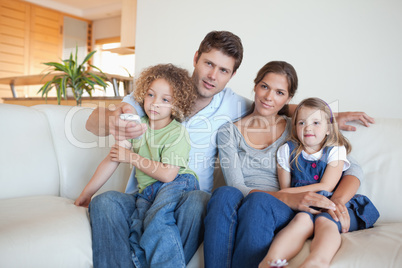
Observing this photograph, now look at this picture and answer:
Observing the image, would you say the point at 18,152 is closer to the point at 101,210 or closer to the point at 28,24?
the point at 101,210

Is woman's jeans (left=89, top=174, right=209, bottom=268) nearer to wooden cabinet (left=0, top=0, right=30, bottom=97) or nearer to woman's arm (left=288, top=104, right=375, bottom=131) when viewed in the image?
woman's arm (left=288, top=104, right=375, bottom=131)

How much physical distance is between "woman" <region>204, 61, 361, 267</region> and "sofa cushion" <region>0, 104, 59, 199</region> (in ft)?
2.80

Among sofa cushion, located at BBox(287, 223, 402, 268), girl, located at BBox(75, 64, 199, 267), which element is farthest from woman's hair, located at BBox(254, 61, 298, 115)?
sofa cushion, located at BBox(287, 223, 402, 268)

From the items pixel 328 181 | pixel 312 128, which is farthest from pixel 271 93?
pixel 328 181

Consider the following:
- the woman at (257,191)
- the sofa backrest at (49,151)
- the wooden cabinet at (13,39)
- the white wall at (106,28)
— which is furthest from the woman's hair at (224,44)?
the white wall at (106,28)

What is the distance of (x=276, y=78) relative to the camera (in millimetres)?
1543

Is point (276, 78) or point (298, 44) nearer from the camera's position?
point (276, 78)

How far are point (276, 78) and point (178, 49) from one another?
1752 mm

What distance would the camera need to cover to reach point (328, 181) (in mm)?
1390

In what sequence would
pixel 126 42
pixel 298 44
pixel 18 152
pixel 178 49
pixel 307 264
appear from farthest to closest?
pixel 126 42 < pixel 178 49 < pixel 298 44 < pixel 18 152 < pixel 307 264

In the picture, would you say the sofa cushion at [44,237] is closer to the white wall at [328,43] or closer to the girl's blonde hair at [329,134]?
the girl's blonde hair at [329,134]

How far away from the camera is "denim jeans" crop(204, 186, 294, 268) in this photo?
44.0 inches

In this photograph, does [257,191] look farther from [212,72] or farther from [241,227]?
[212,72]

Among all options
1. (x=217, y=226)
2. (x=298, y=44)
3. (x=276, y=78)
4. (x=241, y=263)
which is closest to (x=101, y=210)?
(x=217, y=226)
